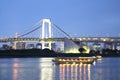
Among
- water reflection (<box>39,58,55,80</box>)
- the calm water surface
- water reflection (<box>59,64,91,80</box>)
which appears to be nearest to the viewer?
water reflection (<box>59,64,91,80</box>)

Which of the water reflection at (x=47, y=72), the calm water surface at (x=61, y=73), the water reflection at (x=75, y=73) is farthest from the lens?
the water reflection at (x=47, y=72)

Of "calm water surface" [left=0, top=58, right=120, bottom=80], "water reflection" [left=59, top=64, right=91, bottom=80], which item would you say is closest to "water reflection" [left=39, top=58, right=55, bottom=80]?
"calm water surface" [left=0, top=58, right=120, bottom=80]

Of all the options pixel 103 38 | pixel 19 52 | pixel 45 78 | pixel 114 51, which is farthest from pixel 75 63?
pixel 114 51

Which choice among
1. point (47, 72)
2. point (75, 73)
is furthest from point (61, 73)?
point (47, 72)

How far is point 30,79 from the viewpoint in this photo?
97.5 feet

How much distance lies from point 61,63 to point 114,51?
43.8 meters

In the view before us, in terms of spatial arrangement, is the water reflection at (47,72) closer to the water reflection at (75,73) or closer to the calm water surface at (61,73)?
the calm water surface at (61,73)

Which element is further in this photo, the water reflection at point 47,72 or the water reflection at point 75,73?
the water reflection at point 47,72

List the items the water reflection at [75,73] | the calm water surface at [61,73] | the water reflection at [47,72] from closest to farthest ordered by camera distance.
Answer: the water reflection at [75,73] → the calm water surface at [61,73] → the water reflection at [47,72]

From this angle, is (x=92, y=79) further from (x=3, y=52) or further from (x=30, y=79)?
(x=3, y=52)

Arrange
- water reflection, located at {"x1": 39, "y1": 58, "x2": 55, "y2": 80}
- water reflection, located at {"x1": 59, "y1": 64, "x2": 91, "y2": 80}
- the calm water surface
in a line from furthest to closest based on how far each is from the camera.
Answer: water reflection, located at {"x1": 39, "y1": 58, "x2": 55, "y2": 80} < the calm water surface < water reflection, located at {"x1": 59, "y1": 64, "x2": 91, "y2": 80}

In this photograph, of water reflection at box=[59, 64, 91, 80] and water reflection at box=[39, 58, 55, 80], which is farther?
water reflection at box=[39, 58, 55, 80]

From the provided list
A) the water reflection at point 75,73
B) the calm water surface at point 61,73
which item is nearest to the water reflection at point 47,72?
the calm water surface at point 61,73

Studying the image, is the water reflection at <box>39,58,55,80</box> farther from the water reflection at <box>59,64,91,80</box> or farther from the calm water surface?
the water reflection at <box>59,64,91,80</box>
